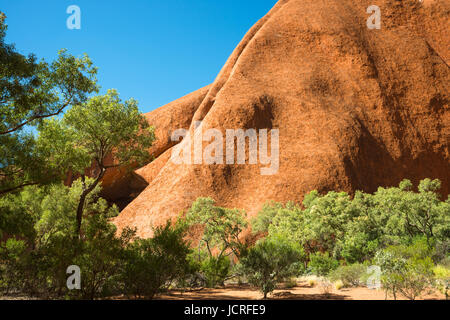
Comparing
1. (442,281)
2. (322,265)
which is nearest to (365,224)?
(322,265)

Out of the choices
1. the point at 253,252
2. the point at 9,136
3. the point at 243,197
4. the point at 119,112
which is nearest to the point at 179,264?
the point at 253,252

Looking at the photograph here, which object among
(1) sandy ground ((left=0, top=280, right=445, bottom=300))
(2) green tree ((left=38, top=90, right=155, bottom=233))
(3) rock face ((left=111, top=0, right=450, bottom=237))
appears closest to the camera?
(1) sandy ground ((left=0, top=280, right=445, bottom=300))

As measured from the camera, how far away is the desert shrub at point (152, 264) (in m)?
9.34

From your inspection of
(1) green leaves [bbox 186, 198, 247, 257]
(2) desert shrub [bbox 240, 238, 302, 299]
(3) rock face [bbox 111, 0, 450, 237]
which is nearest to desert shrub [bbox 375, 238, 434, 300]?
(2) desert shrub [bbox 240, 238, 302, 299]

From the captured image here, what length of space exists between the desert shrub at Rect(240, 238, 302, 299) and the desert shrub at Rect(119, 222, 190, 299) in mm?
2255

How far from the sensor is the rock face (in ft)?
98.4

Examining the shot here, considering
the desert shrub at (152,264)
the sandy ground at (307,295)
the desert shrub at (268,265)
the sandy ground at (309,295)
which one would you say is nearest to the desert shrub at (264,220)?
the sandy ground at (307,295)

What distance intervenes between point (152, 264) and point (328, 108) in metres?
29.0

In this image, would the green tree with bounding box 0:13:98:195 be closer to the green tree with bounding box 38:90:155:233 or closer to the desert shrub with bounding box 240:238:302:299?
the green tree with bounding box 38:90:155:233

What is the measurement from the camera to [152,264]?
961 centimetres

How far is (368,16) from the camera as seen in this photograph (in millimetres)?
43219

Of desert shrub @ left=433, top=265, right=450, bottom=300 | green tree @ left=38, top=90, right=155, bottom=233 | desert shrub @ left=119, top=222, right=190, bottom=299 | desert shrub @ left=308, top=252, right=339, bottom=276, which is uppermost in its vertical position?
green tree @ left=38, top=90, right=155, bottom=233

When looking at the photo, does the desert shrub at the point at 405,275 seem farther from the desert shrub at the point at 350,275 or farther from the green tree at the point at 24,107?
the green tree at the point at 24,107

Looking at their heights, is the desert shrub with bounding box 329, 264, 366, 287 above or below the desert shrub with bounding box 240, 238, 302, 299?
below
